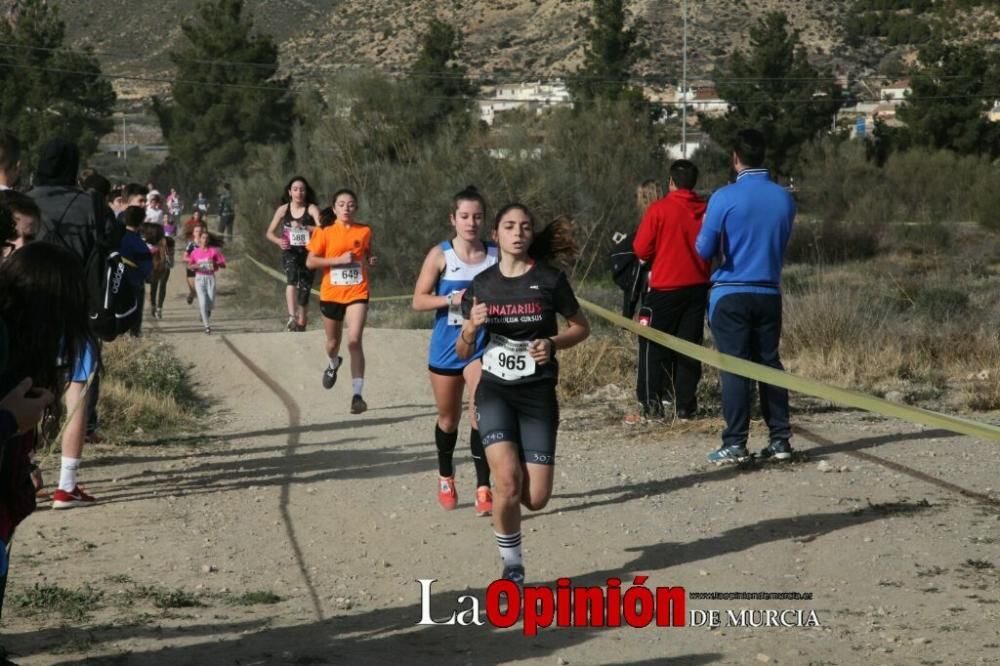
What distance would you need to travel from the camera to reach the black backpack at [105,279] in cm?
840

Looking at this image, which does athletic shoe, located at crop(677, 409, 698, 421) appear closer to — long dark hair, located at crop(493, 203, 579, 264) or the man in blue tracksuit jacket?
the man in blue tracksuit jacket

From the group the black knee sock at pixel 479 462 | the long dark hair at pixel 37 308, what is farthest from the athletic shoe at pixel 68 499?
the long dark hair at pixel 37 308

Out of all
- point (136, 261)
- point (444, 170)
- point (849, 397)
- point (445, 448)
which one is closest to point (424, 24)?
point (444, 170)

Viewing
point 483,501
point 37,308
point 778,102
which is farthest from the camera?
point 778,102

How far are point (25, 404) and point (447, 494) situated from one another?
4.24 meters

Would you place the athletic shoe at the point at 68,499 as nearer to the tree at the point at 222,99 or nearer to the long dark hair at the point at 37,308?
the long dark hair at the point at 37,308

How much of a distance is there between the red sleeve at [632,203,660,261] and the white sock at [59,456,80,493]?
4.18 m

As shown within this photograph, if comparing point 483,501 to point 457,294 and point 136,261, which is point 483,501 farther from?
point 136,261

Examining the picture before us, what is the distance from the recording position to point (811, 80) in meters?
58.8

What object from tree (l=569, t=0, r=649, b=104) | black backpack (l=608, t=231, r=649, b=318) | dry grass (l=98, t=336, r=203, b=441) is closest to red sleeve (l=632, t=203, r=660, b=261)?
black backpack (l=608, t=231, r=649, b=318)

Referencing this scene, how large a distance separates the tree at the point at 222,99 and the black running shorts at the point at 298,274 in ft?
156

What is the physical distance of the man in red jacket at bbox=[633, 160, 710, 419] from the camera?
34.8ft

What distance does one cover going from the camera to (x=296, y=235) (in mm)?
17453

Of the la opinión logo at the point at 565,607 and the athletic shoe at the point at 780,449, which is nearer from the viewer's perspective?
the la opinión logo at the point at 565,607
